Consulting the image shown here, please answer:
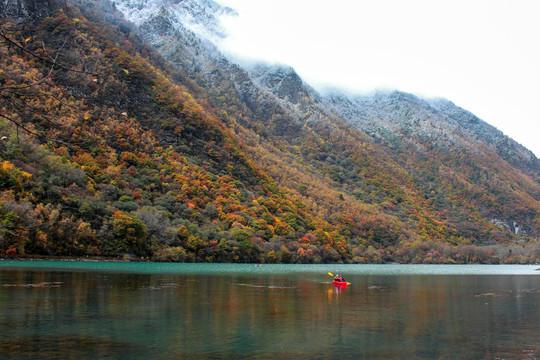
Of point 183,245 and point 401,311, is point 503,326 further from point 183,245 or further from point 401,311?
point 183,245

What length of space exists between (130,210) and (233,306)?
84751 millimetres

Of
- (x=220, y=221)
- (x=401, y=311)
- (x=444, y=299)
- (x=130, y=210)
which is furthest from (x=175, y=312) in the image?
(x=220, y=221)

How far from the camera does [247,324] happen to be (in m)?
32.6

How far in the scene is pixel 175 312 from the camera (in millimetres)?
36625

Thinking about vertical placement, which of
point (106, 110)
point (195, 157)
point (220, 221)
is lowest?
point (220, 221)

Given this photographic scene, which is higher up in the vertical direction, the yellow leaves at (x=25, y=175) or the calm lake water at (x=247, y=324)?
the yellow leaves at (x=25, y=175)

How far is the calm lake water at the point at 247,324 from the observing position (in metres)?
24.8

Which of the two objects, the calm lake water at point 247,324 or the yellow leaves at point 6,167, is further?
the yellow leaves at point 6,167

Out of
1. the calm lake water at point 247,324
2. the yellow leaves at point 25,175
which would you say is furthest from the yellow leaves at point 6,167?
the calm lake water at point 247,324

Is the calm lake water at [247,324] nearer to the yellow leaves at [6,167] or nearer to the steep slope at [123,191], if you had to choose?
the steep slope at [123,191]

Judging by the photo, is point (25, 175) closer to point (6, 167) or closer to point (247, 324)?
point (6, 167)

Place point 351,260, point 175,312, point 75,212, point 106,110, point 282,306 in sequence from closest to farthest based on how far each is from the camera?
point 175,312, point 282,306, point 75,212, point 106,110, point 351,260

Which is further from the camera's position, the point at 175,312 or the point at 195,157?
the point at 195,157

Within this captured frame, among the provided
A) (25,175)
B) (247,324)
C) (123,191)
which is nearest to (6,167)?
(25,175)
